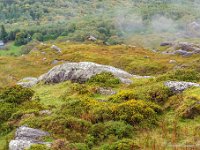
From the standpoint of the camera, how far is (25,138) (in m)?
20.6

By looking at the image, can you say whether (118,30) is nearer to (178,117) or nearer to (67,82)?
(67,82)

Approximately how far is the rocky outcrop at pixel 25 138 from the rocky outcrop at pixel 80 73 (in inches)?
Answer: 553

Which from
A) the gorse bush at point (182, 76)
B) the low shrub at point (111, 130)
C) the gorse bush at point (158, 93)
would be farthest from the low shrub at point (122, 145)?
the gorse bush at point (182, 76)

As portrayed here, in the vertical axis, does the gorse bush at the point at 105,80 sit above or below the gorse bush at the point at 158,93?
below

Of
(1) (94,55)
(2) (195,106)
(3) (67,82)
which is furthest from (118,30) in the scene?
(2) (195,106)

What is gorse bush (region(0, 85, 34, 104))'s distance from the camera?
2773cm

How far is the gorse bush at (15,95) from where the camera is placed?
27734 millimetres

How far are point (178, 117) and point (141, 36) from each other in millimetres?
175262

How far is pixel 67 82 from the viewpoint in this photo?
116ft

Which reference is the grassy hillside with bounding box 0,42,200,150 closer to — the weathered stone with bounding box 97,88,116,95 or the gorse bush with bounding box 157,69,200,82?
the gorse bush with bounding box 157,69,200,82

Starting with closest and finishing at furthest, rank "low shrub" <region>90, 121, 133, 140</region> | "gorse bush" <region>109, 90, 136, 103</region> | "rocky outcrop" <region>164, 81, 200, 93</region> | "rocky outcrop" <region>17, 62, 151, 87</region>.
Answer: "low shrub" <region>90, 121, 133, 140</region>, "gorse bush" <region>109, 90, 136, 103</region>, "rocky outcrop" <region>164, 81, 200, 93</region>, "rocky outcrop" <region>17, 62, 151, 87</region>

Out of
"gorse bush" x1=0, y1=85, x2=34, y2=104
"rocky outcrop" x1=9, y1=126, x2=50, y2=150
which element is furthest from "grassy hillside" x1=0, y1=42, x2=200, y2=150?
"rocky outcrop" x1=9, y1=126, x2=50, y2=150

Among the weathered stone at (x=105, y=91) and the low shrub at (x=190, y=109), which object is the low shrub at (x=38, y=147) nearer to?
the low shrub at (x=190, y=109)

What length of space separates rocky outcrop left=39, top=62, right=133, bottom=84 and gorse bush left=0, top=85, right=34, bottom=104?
25.9 feet
